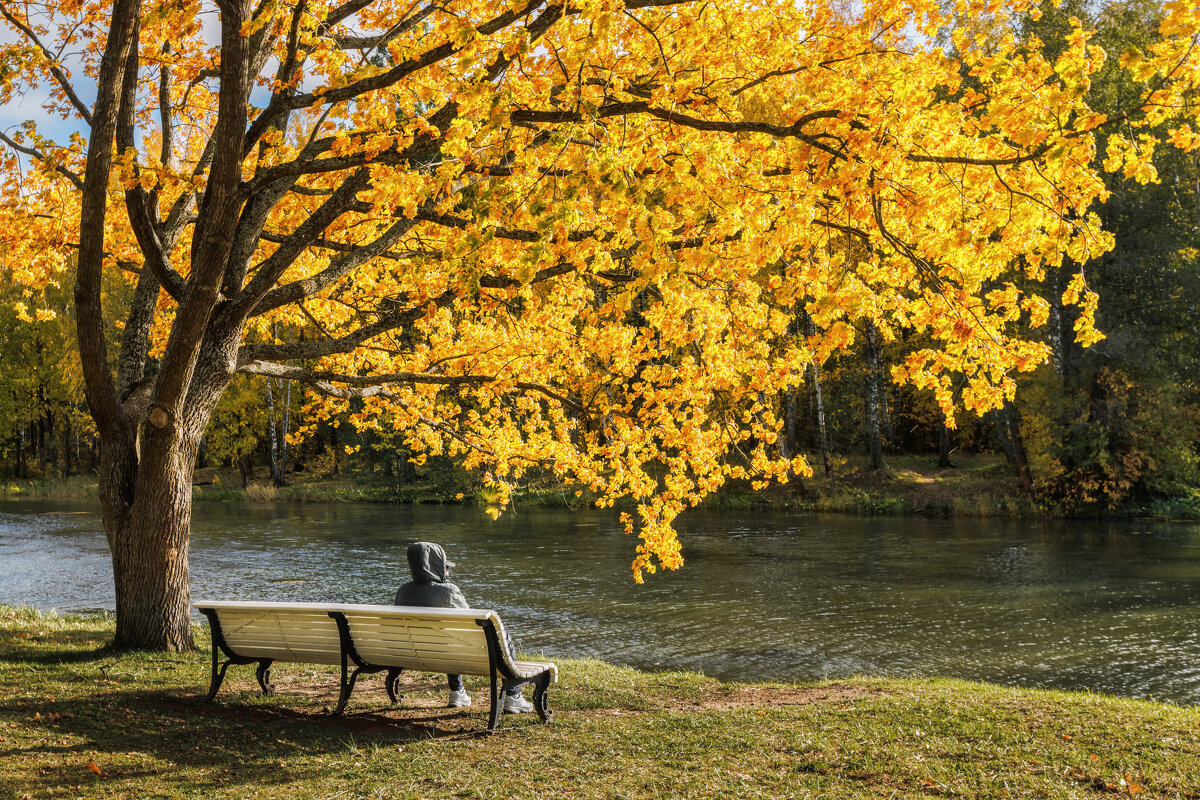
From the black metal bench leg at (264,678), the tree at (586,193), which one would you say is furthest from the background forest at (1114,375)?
the black metal bench leg at (264,678)

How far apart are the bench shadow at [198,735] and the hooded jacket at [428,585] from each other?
83cm

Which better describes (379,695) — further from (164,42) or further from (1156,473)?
(1156,473)

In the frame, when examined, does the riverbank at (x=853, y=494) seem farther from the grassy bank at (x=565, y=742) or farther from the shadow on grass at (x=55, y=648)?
the grassy bank at (x=565, y=742)

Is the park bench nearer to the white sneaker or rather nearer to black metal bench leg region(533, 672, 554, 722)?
black metal bench leg region(533, 672, 554, 722)

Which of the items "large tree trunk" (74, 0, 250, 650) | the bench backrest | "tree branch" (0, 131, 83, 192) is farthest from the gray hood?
"tree branch" (0, 131, 83, 192)

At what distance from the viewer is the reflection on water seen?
11383mm

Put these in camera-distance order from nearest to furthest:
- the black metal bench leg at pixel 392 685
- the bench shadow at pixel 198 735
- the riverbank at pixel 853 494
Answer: the bench shadow at pixel 198 735 < the black metal bench leg at pixel 392 685 < the riverbank at pixel 853 494

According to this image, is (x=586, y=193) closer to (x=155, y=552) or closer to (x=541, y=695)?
(x=541, y=695)

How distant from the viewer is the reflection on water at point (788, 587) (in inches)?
448

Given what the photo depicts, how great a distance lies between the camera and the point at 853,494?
29984mm

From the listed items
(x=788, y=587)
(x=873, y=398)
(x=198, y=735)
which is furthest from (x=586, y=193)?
(x=873, y=398)

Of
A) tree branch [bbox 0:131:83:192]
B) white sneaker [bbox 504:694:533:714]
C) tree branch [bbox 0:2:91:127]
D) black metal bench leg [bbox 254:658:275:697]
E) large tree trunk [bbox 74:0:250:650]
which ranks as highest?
tree branch [bbox 0:2:91:127]

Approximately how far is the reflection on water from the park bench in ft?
17.3

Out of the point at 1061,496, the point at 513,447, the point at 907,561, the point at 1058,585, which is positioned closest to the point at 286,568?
the point at 513,447
